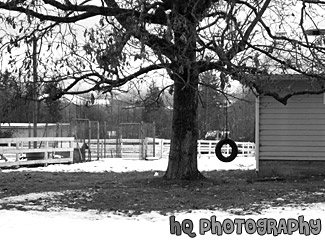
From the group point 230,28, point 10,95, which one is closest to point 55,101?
point 10,95

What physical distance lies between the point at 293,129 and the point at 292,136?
211 mm

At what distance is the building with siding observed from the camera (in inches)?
690

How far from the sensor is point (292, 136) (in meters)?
17.7

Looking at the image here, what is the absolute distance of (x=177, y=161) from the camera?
48.8ft

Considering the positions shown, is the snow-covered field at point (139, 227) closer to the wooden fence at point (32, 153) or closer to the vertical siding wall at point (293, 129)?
the vertical siding wall at point (293, 129)

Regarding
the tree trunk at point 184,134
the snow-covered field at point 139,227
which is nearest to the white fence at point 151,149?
the tree trunk at point 184,134

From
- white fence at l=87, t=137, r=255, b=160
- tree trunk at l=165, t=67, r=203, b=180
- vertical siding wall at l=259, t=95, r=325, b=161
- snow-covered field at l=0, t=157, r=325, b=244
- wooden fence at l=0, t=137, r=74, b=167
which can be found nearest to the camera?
snow-covered field at l=0, t=157, r=325, b=244

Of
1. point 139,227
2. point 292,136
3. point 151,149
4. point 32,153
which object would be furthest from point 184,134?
point 151,149

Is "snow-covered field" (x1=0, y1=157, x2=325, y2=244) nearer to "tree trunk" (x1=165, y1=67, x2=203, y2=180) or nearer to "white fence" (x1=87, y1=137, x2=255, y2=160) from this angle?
"tree trunk" (x1=165, y1=67, x2=203, y2=180)

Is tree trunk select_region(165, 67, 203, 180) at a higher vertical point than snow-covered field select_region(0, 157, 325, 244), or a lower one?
higher

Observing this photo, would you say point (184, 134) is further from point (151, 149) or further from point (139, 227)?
point (151, 149)

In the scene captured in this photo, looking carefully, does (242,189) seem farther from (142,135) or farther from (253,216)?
(142,135)

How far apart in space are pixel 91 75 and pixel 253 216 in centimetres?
603

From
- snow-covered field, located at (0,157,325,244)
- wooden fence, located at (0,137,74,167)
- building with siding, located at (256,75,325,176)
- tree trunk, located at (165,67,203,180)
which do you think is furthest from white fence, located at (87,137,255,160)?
snow-covered field, located at (0,157,325,244)
